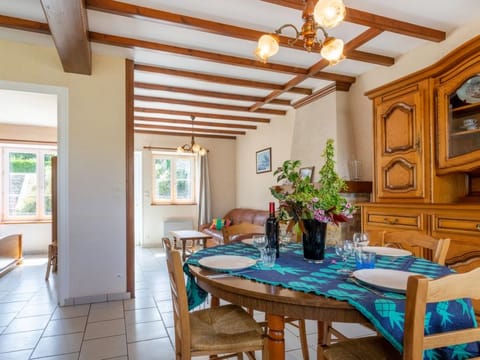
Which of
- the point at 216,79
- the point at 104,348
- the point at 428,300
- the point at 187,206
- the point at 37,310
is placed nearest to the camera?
the point at 428,300

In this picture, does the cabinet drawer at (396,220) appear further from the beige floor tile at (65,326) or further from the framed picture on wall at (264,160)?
the framed picture on wall at (264,160)

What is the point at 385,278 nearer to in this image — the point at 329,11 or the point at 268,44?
the point at 329,11

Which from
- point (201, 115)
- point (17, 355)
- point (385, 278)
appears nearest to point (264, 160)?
point (201, 115)

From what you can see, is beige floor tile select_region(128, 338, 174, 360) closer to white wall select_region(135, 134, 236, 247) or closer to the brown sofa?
the brown sofa

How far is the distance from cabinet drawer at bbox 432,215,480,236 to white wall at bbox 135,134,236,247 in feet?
17.6

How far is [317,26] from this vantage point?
1.83m

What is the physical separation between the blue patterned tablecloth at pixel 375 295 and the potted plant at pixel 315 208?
0.39 feet

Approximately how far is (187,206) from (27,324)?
4.57m

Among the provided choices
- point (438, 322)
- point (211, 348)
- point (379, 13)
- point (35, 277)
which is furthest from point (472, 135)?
point (35, 277)

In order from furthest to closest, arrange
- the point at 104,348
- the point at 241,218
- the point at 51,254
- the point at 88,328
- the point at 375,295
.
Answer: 1. the point at 241,218
2. the point at 51,254
3. the point at 88,328
4. the point at 104,348
5. the point at 375,295

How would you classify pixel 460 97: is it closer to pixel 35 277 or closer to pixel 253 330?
pixel 253 330

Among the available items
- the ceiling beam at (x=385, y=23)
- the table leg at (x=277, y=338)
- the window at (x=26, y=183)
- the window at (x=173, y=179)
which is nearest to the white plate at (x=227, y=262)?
the table leg at (x=277, y=338)

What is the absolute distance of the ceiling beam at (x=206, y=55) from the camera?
275 cm

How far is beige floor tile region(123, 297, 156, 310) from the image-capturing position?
2.96 meters
